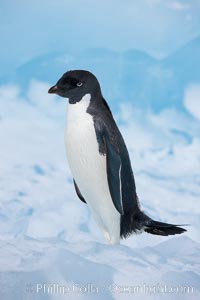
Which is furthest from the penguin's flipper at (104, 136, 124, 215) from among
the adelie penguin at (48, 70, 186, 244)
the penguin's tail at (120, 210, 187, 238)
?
the penguin's tail at (120, 210, 187, 238)

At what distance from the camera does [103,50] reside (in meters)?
2.34

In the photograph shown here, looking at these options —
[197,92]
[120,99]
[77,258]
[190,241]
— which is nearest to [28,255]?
[77,258]

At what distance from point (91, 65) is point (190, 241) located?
0.67m

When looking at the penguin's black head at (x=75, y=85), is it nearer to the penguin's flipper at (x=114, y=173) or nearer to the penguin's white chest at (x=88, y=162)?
the penguin's white chest at (x=88, y=162)

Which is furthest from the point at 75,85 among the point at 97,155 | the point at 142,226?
the point at 142,226

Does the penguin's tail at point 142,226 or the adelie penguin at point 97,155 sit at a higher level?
the adelie penguin at point 97,155

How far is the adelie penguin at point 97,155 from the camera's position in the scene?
182 cm

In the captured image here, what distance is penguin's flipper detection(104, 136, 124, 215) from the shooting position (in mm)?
1801

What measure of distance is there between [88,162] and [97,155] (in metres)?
0.03

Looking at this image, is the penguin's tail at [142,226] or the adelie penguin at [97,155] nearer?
the adelie penguin at [97,155]

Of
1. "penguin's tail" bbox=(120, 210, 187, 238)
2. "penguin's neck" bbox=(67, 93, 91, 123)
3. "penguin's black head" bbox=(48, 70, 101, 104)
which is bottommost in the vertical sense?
"penguin's tail" bbox=(120, 210, 187, 238)

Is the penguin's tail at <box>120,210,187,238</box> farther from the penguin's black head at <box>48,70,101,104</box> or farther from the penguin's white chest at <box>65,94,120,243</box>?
the penguin's black head at <box>48,70,101,104</box>

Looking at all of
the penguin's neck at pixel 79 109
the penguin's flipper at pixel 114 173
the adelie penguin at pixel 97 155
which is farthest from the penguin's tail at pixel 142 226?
A: the penguin's neck at pixel 79 109

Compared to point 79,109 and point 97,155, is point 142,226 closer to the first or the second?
point 97,155
